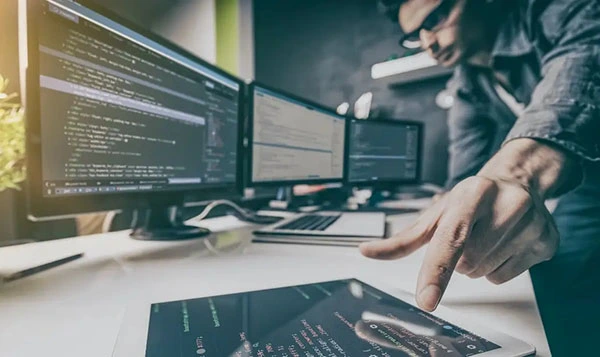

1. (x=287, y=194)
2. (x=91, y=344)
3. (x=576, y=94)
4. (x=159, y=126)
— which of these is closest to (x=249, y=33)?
(x=287, y=194)

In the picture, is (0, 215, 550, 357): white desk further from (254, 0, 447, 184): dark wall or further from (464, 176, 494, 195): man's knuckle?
(254, 0, 447, 184): dark wall

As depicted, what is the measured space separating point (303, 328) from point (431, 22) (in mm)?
1462

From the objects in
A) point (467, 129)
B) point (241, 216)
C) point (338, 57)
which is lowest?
point (241, 216)

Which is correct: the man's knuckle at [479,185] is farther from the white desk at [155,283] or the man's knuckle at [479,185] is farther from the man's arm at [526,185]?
the white desk at [155,283]

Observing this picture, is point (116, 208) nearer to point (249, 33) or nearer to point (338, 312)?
point (338, 312)

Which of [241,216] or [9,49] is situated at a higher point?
[9,49]

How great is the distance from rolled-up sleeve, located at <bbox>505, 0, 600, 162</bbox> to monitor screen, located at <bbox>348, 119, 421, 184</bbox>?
2.05 feet

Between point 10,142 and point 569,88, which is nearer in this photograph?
point 10,142

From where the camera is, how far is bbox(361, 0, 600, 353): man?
0.40m

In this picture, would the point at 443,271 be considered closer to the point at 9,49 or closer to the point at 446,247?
the point at 446,247

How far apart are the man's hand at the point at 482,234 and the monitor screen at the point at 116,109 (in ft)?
1.31

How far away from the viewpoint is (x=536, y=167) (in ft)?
1.95

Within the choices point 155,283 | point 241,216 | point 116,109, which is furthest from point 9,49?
point 155,283

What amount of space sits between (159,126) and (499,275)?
564 mm
